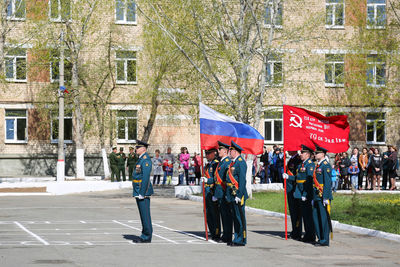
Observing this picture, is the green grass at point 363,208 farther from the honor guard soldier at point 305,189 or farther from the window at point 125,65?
the window at point 125,65

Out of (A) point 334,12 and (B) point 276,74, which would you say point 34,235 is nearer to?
(B) point 276,74

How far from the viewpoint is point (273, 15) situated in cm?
2577

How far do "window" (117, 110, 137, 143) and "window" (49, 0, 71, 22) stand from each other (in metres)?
6.23

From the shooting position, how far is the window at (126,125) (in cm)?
3900

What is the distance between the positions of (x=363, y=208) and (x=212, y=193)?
7962 millimetres

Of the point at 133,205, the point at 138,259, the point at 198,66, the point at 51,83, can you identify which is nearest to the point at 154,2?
the point at 198,66

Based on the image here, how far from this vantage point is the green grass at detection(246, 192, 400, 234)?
678 inches

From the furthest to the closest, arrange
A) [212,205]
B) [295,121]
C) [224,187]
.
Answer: [295,121] < [212,205] < [224,187]

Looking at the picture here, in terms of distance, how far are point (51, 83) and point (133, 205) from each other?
57.3 feet

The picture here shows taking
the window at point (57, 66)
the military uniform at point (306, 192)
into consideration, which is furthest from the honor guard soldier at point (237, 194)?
the window at point (57, 66)

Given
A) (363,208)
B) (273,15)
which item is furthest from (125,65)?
(363,208)

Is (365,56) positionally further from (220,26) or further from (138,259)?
(138,259)

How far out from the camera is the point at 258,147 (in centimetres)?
1597

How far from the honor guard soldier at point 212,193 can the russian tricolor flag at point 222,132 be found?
0.40 metres
